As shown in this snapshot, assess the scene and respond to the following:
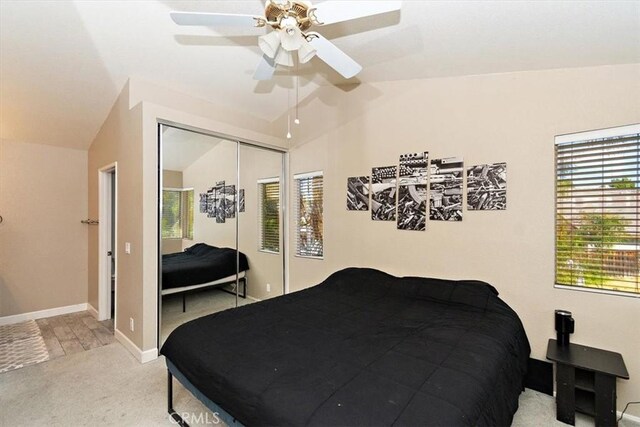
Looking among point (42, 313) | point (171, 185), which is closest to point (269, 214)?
point (171, 185)

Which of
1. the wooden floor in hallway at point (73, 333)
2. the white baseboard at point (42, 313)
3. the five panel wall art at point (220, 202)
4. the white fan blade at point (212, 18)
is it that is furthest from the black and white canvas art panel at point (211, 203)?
the white baseboard at point (42, 313)

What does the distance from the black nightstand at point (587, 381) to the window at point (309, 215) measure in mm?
2684

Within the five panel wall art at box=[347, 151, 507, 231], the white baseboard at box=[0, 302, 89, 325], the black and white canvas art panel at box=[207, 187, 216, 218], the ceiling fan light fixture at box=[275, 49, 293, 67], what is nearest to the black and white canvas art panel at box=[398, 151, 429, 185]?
the five panel wall art at box=[347, 151, 507, 231]

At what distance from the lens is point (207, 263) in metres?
3.63

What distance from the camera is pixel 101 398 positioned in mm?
2344

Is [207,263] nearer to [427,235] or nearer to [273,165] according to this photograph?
[273,165]

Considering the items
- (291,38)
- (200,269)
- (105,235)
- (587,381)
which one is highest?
(291,38)

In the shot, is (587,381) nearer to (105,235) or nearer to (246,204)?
(246,204)

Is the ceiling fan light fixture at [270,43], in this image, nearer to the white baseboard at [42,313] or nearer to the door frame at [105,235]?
the door frame at [105,235]

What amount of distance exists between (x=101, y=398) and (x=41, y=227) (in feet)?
10.2

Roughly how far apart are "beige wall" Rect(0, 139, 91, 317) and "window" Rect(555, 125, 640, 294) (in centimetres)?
595

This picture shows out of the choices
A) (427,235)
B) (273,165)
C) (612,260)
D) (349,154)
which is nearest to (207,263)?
(273,165)

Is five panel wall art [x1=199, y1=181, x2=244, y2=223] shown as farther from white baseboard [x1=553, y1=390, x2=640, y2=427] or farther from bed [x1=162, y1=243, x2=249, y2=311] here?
white baseboard [x1=553, y1=390, x2=640, y2=427]

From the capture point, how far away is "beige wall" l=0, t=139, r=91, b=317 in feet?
12.9
